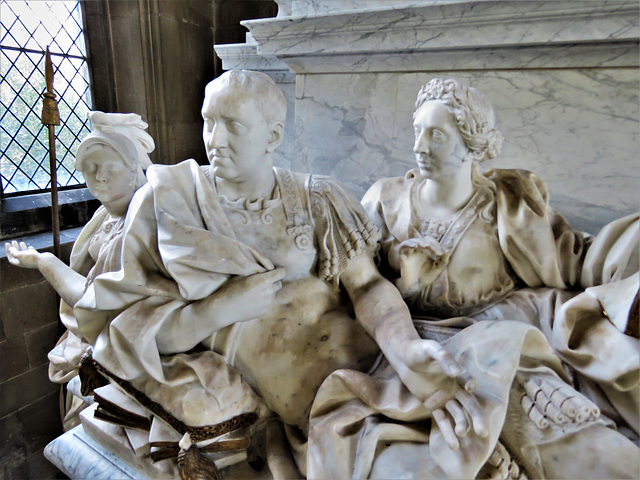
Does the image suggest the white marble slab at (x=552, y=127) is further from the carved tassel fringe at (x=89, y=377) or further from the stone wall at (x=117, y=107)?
the stone wall at (x=117, y=107)

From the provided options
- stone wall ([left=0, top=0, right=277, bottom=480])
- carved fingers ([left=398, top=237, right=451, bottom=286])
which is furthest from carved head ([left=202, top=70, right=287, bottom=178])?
stone wall ([left=0, top=0, right=277, bottom=480])

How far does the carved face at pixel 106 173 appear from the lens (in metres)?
1.88

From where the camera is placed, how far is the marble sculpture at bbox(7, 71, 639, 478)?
1.25 metres

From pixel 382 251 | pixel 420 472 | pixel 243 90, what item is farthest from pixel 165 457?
pixel 243 90

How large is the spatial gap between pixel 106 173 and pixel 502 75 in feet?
6.40

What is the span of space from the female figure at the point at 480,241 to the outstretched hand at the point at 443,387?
14.2 inches

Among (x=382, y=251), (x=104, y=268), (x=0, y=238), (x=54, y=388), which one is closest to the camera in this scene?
(x=104, y=268)

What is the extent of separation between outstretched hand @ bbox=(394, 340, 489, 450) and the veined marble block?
4.57ft

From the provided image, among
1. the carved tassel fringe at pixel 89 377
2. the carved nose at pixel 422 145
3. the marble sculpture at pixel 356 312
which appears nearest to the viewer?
the marble sculpture at pixel 356 312

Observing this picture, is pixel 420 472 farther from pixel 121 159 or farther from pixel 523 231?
pixel 121 159

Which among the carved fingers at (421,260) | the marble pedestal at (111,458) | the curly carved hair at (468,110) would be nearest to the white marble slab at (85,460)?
the marble pedestal at (111,458)

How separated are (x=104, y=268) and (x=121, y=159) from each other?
0.52 m

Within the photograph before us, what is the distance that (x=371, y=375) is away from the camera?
5.10 ft

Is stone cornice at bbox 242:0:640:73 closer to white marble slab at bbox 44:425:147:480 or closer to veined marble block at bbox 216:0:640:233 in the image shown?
veined marble block at bbox 216:0:640:233
